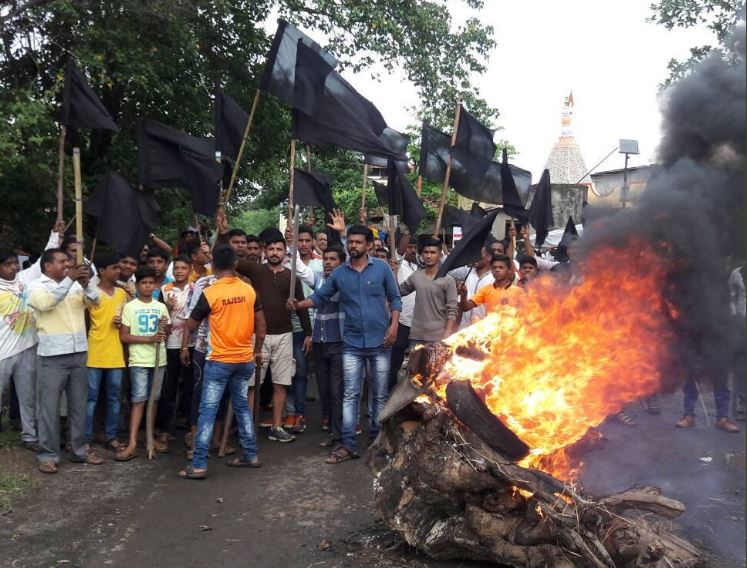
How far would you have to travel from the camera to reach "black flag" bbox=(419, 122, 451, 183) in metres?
10.0

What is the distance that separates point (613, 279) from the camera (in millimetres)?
5074

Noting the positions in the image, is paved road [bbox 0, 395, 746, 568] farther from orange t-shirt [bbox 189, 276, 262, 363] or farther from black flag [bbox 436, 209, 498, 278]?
black flag [bbox 436, 209, 498, 278]

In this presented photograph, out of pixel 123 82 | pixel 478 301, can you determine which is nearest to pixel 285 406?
pixel 478 301

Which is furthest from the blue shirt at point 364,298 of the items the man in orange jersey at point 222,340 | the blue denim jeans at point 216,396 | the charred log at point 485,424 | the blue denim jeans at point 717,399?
the blue denim jeans at point 717,399

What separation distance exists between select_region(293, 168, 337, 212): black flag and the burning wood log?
4.73 meters

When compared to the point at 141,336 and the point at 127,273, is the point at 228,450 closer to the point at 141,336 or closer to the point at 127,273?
the point at 141,336

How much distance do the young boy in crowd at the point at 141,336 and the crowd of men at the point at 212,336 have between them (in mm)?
13

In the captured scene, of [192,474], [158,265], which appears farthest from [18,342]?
[192,474]

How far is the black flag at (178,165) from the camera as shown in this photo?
8461 millimetres

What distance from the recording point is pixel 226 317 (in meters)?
6.49

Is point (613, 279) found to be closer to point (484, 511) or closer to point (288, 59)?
point (484, 511)

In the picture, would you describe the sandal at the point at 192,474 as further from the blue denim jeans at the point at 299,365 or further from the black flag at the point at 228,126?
the black flag at the point at 228,126

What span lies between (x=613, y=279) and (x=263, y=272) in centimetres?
403

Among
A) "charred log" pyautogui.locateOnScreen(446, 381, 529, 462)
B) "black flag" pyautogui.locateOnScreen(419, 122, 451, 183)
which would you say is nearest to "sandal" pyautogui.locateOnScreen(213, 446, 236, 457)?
"charred log" pyautogui.locateOnScreen(446, 381, 529, 462)
